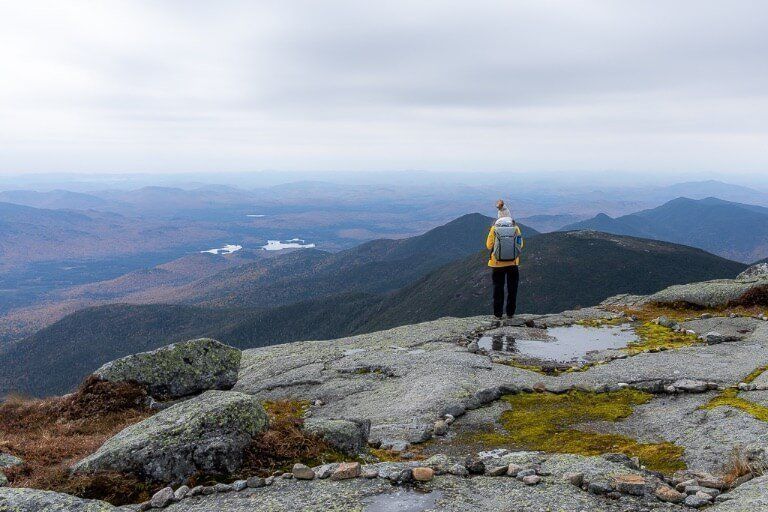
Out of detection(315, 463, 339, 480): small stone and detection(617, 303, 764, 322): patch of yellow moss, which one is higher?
detection(315, 463, 339, 480): small stone

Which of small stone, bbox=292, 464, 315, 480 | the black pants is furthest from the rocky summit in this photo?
the black pants

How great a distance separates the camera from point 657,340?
2069 centimetres

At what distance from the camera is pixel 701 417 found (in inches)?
475

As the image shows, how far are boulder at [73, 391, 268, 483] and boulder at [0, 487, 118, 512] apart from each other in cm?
137

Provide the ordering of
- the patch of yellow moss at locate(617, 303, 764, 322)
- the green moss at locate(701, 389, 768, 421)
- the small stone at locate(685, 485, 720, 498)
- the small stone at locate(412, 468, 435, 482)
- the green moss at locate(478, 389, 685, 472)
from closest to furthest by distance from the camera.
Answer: the small stone at locate(685, 485, 720, 498), the small stone at locate(412, 468, 435, 482), the green moss at locate(478, 389, 685, 472), the green moss at locate(701, 389, 768, 421), the patch of yellow moss at locate(617, 303, 764, 322)

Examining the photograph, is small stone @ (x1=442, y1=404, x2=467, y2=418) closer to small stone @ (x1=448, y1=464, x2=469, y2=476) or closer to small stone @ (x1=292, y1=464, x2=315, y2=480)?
small stone @ (x1=448, y1=464, x2=469, y2=476)

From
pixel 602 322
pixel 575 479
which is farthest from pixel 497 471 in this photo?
pixel 602 322

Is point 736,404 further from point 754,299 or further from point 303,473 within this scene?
point 754,299

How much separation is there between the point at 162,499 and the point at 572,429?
30.6 ft

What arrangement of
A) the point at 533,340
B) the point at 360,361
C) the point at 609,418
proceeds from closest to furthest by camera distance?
1. the point at 609,418
2. the point at 360,361
3. the point at 533,340

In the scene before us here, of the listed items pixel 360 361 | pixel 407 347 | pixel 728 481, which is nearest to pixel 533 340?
pixel 407 347

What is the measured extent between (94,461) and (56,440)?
4731mm

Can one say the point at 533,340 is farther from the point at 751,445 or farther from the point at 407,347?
the point at 751,445

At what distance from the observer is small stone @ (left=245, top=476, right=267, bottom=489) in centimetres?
889
